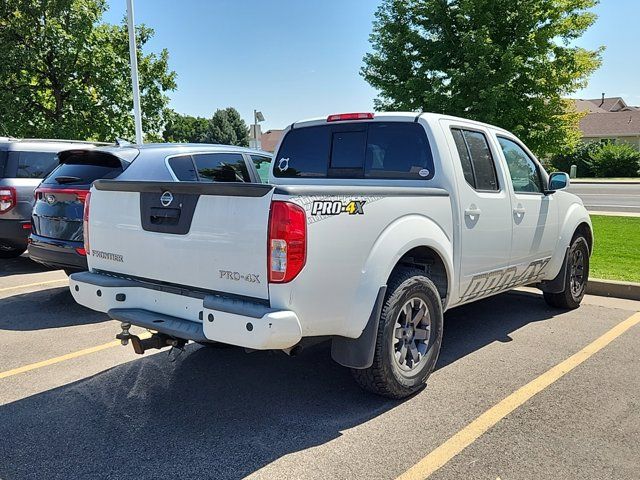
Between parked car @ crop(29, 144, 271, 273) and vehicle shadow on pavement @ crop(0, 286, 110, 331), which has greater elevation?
parked car @ crop(29, 144, 271, 273)

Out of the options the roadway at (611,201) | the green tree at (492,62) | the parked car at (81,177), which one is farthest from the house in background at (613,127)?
the parked car at (81,177)

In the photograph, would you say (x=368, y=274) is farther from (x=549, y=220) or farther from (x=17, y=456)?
(x=549, y=220)

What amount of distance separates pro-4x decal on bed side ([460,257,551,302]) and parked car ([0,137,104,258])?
649 centimetres

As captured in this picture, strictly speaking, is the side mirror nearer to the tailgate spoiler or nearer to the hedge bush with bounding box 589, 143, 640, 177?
the tailgate spoiler

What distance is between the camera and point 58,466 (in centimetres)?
290

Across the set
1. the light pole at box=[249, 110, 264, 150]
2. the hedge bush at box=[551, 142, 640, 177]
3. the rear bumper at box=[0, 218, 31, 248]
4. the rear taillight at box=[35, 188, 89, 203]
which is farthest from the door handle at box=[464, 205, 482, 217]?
the hedge bush at box=[551, 142, 640, 177]

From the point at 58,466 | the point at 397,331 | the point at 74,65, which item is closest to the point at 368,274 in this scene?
the point at 397,331

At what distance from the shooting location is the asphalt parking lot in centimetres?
292

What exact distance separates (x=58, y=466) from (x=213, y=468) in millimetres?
853

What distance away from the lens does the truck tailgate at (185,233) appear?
2965 mm

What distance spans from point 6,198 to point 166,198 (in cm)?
592

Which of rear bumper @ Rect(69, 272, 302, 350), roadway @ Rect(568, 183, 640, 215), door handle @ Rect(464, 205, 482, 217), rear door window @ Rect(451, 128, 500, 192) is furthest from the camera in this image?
roadway @ Rect(568, 183, 640, 215)

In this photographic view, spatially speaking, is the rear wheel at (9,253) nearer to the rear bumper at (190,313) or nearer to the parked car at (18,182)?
the parked car at (18,182)

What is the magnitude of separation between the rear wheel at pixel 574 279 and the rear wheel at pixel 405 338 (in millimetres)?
2675
